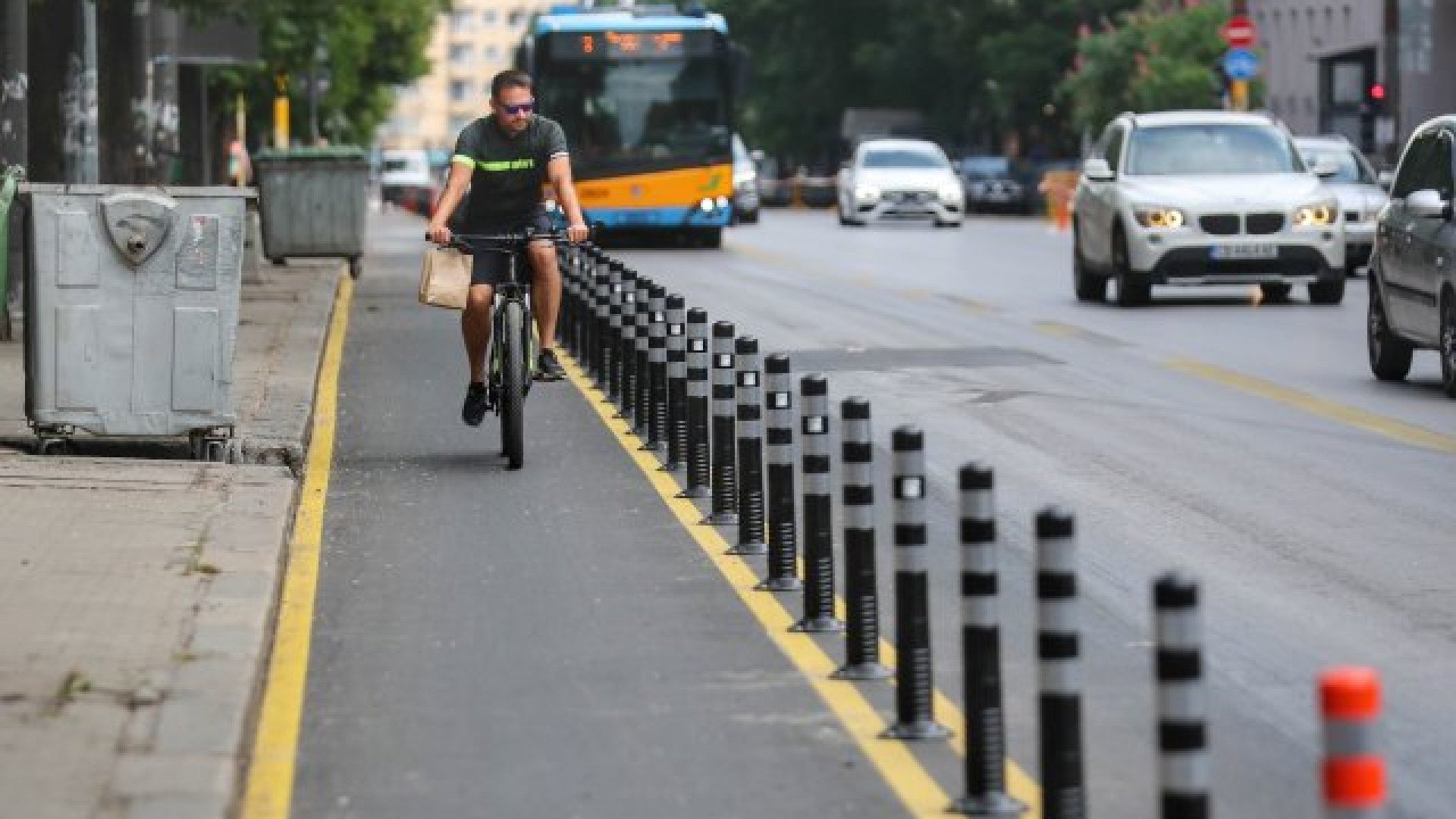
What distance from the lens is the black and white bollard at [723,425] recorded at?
14.2 m

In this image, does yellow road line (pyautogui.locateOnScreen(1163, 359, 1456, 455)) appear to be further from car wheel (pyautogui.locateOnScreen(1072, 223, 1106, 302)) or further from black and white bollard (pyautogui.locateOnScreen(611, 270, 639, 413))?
car wheel (pyautogui.locateOnScreen(1072, 223, 1106, 302))

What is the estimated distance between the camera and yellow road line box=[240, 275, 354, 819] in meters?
8.65

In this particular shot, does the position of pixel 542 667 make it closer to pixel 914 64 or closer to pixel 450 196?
pixel 450 196

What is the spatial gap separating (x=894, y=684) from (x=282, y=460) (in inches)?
293

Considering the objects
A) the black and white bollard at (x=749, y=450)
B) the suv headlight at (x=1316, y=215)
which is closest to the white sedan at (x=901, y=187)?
the suv headlight at (x=1316, y=215)

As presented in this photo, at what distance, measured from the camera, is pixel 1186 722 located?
230 inches

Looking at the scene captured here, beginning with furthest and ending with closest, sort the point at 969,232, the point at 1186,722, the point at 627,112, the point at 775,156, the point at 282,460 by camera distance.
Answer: the point at 775,156 < the point at 969,232 < the point at 627,112 < the point at 282,460 < the point at 1186,722

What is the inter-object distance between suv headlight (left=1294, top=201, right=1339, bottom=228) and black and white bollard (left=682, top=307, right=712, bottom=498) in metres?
16.8

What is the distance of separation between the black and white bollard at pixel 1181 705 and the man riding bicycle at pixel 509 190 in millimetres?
11202

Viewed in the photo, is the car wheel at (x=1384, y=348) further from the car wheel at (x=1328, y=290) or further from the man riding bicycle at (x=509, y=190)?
the car wheel at (x=1328, y=290)

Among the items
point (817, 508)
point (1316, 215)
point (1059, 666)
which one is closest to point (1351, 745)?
point (1059, 666)

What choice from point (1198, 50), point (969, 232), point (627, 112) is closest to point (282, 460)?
point (627, 112)

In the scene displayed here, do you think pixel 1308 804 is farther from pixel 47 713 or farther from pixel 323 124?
pixel 323 124

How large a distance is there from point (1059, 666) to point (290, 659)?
4.14 meters
